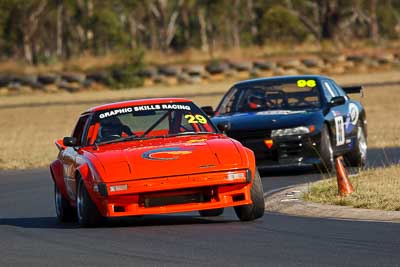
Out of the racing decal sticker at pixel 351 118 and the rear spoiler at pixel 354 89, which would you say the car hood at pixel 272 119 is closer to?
the racing decal sticker at pixel 351 118

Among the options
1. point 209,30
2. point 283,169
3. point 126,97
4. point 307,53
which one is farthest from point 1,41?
point 283,169

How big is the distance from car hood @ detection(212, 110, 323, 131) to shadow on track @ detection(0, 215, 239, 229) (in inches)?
177

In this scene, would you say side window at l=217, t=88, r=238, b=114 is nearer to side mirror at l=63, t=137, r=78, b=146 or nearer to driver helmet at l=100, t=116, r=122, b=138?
driver helmet at l=100, t=116, r=122, b=138

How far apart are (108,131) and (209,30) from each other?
86.3 metres

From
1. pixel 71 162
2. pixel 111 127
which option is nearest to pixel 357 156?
pixel 111 127

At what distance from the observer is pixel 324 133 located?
661 inches

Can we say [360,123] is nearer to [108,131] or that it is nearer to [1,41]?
[108,131]

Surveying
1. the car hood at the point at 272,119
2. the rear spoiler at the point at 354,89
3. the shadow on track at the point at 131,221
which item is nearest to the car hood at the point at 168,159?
the shadow on track at the point at 131,221

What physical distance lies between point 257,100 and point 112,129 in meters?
5.87

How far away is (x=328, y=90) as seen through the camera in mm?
18109

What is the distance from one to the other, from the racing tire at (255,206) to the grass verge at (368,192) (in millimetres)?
1107

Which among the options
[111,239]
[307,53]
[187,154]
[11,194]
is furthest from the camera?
[307,53]

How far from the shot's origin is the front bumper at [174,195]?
1058 cm

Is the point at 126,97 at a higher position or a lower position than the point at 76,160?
lower
